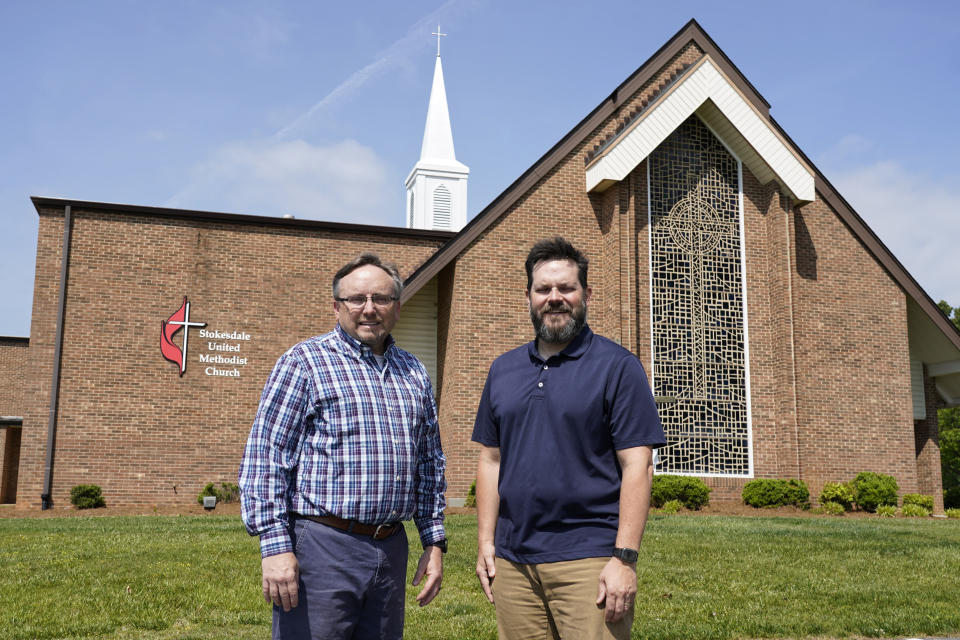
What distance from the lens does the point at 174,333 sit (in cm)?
1717

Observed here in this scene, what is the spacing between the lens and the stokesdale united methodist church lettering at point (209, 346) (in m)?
17.1

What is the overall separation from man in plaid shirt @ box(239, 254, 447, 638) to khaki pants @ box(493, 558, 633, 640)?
383 mm

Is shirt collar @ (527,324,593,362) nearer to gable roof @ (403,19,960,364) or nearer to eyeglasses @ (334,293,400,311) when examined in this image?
eyeglasses @ (334,293,400,311)

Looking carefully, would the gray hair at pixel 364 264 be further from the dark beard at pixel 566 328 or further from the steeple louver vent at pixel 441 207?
the steeple louver vent at pixel 441 207

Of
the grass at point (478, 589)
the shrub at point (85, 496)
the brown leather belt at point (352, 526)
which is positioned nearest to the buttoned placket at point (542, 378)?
the brown leather belt at point (352, 526)

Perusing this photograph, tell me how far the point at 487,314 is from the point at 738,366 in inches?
227

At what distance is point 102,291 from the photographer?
17.0 meters

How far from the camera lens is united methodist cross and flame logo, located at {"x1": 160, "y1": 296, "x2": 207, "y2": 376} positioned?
56.1ft

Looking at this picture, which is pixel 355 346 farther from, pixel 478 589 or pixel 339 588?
pixel 478 589

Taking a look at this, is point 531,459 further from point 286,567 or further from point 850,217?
point 850,217

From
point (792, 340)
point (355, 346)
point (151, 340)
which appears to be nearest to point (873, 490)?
point (792, 340)

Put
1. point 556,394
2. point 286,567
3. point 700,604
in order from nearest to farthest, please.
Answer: point 286,567, point 556,394, point 700,604

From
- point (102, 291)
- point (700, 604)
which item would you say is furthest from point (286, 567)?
point (102, 291)

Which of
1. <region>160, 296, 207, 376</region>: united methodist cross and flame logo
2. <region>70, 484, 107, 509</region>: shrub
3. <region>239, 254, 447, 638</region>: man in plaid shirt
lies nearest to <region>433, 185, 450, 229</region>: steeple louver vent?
<region>160, 296, 207, 376</region>: united methodist cross and flame logo
